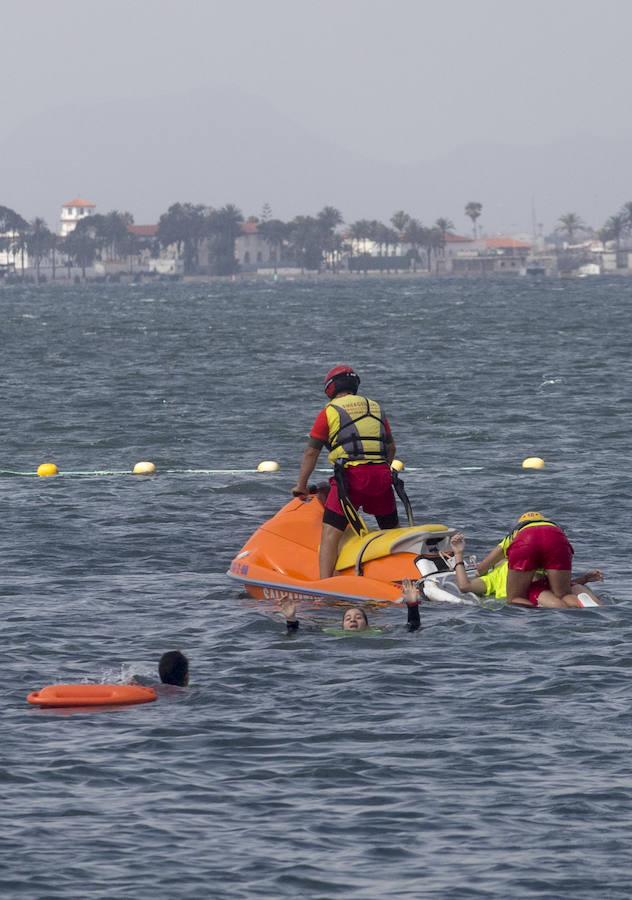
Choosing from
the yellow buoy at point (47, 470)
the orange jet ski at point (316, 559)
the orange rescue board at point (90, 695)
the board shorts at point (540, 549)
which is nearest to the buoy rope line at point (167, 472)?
the yellow buoy at point (47, 470)

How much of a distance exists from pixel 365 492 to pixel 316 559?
111 cm

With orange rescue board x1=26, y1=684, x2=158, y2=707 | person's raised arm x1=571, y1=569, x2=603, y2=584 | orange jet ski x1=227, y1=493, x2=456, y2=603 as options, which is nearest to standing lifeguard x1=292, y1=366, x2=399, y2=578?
orange jet ski x1=227, y1=493, x2=456, y2=603

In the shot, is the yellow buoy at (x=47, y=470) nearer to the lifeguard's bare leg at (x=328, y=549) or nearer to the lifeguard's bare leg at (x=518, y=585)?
the lifeguard's bare leg at (x=328, y=549)

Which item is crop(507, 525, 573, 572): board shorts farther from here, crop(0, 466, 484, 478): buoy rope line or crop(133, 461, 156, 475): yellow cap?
crop(133, 461, 156, 475): yellow cap

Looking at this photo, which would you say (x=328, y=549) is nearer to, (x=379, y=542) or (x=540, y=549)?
(x=379, y=542)

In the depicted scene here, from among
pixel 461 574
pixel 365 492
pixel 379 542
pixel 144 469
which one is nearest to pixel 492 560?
pixel 461 574

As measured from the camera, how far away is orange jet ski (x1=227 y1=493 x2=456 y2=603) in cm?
1447

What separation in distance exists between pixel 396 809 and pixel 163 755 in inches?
69.6

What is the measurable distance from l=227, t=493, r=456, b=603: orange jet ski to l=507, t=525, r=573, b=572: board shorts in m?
0.84

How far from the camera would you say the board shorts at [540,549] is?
44.3 ft

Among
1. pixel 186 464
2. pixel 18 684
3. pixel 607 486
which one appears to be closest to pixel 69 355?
pixel 186 464

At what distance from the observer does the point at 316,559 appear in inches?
602

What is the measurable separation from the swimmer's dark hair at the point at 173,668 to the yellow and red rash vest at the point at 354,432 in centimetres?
346

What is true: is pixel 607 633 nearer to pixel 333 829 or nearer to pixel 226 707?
pixel 226 707
